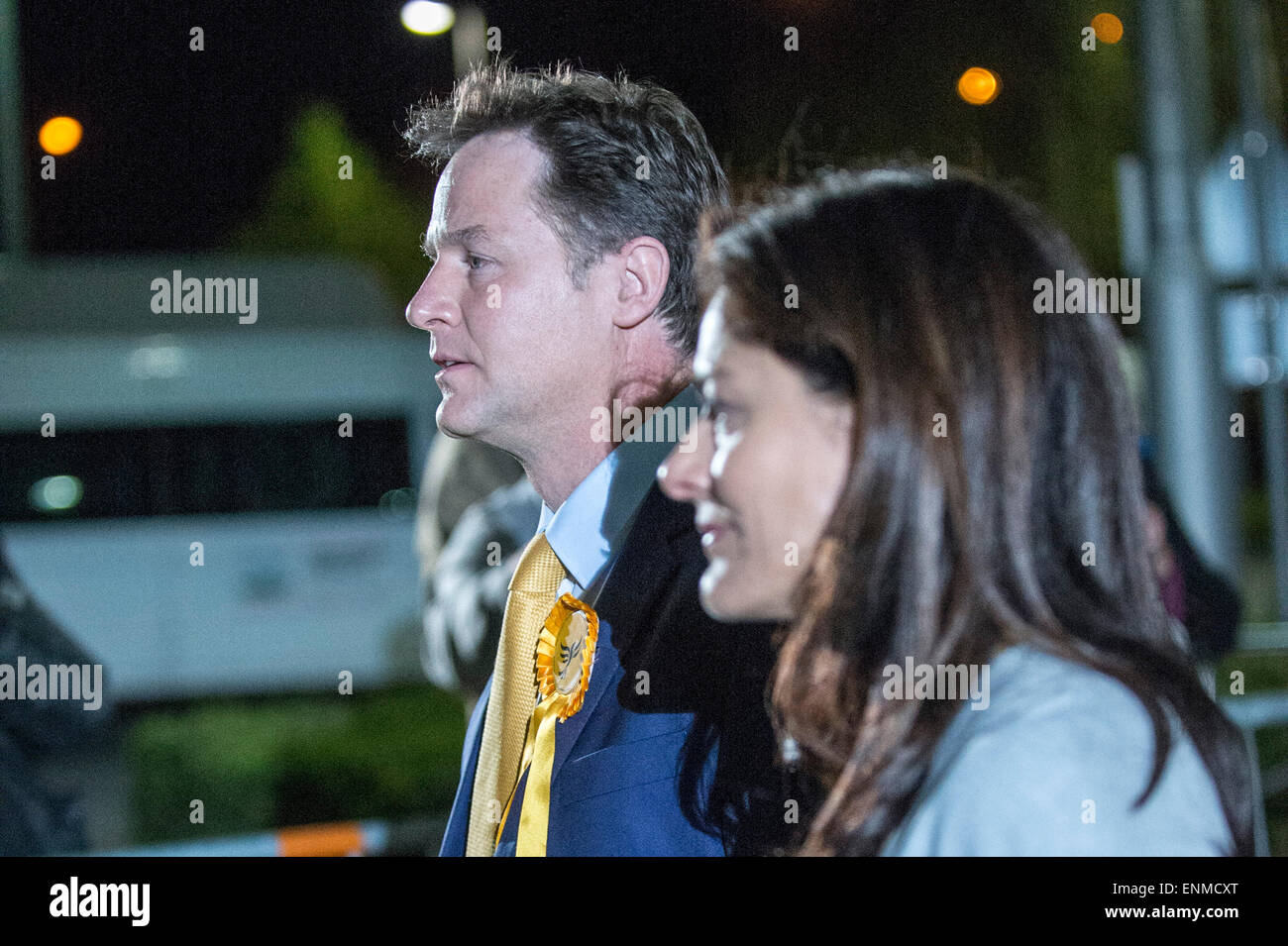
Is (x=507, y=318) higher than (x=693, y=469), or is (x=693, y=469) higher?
(x=507, y=318)

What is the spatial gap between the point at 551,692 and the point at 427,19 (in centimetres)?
189

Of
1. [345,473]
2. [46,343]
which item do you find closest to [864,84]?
[345,473]

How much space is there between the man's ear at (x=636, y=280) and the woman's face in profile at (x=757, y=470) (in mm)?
413

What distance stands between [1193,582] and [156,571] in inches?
222

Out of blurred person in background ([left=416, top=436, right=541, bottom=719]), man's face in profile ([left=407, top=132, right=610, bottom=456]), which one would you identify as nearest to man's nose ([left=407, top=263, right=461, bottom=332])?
man's face in profile ([left=407, top=132, right=610, bottom=456])

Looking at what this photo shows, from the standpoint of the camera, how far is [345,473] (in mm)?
7109

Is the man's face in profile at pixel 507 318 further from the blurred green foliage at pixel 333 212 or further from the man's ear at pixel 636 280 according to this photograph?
→ the blurred green foliage at pixel 333 212

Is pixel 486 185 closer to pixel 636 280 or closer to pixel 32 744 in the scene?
pixel 636 280

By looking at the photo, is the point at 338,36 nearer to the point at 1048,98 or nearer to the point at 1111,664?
the point at 1111,664

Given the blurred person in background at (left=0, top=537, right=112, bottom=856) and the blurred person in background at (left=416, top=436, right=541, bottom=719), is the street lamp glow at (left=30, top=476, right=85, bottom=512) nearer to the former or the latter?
the blurred person in background at (left=0, top=537, right=112, bottom=856)

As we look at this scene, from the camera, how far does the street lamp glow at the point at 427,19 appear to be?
2.65 meters

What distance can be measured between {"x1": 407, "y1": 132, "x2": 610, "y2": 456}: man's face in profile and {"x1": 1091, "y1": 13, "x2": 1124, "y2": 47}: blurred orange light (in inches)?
156

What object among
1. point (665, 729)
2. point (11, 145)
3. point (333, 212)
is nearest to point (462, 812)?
point (665, 729)

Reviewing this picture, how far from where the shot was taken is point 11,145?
20.2 feet
